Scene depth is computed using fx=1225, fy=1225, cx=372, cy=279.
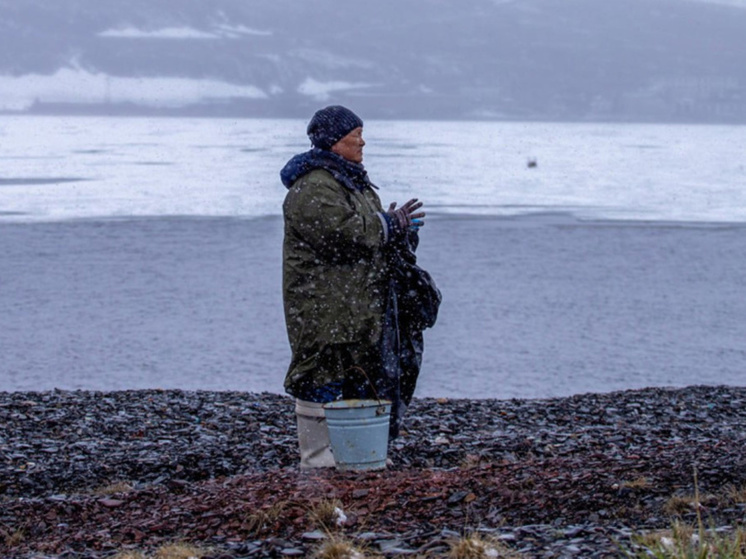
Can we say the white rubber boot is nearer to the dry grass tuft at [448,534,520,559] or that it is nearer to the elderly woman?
the elderly woman

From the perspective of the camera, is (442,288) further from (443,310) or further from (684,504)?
(684,504)

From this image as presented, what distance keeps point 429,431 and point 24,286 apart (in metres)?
18.0

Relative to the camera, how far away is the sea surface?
18.2 metres

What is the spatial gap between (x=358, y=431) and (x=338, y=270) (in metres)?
0.89

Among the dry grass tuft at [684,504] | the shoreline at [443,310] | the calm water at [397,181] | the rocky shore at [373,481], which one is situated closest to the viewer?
the rocky shore at [373,481]

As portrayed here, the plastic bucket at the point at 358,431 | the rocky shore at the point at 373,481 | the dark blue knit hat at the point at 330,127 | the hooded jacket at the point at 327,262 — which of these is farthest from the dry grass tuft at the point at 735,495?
the dark blue knit hat at the point at 330,127

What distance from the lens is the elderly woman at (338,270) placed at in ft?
21.7

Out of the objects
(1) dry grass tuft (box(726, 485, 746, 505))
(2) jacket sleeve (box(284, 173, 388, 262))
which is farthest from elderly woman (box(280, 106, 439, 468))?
(1) dry grass tuft (box(726, 485, 746, 505))

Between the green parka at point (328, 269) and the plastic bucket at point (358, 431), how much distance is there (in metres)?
0.22

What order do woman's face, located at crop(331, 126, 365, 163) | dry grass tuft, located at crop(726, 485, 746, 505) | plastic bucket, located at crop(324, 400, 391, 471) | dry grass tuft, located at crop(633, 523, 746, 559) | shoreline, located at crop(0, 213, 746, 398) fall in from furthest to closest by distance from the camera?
shoreline, located at crop(0, 213, 746, 398) < woman's face, located at crop(331, 126, 365, 163) < plastic bucket, located at crop(324, 400, 391, 471) < dry grass tuft, located at crop(726, 485, 746, 505) < dry grass tuft, located at crop(633, 523, 746, 559)

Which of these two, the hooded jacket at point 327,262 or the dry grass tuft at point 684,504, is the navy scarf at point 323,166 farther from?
the dry grass tuft at point 684,504

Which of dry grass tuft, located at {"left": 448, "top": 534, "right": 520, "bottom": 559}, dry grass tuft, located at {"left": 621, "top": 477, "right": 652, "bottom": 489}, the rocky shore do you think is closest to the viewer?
dry grass tuft, located at {"left": 448, "top": 534, "right": 520, "bottom": 559}

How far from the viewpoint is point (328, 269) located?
6676mm

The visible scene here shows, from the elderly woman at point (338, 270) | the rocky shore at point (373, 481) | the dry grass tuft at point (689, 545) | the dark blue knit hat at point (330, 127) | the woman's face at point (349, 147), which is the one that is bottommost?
the rocky shore at point (373, 481)
